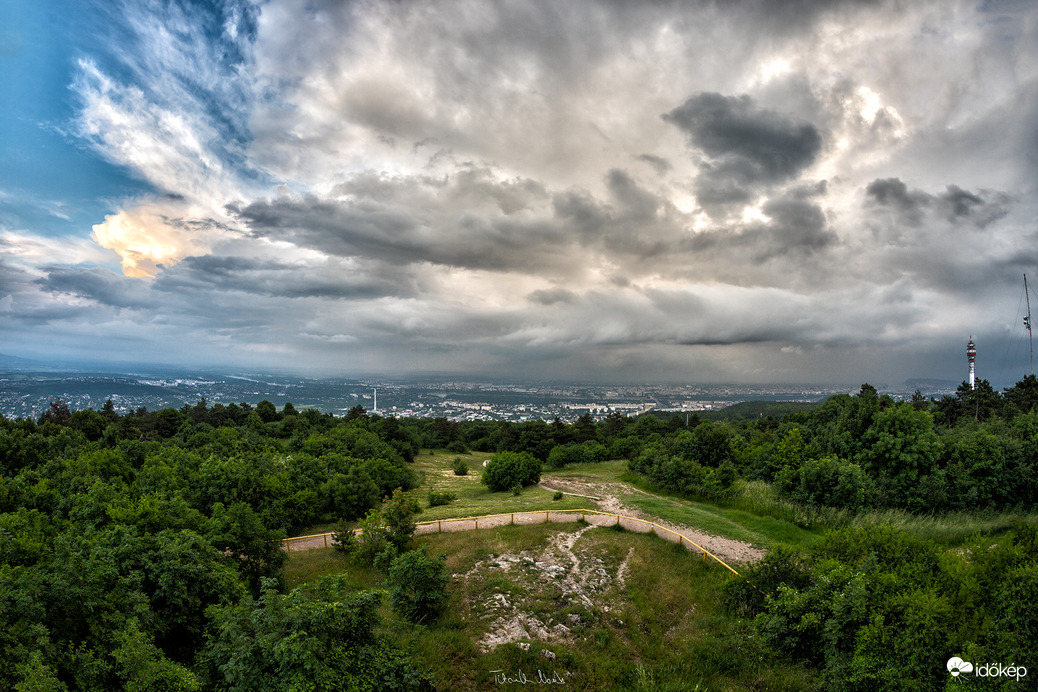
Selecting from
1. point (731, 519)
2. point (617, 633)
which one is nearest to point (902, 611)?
point (617, 633)

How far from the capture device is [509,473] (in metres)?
41.7

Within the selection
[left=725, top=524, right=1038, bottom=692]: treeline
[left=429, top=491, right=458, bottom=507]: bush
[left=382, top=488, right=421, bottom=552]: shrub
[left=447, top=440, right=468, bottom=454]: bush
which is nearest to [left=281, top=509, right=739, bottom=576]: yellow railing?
[left=382, top=488, right=421, bottom=552]: shrub

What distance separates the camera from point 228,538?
18266 mm

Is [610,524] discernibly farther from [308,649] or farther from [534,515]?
[308,649]

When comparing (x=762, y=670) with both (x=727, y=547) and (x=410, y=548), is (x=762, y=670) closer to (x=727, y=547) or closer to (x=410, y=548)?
(x=727, y=547)

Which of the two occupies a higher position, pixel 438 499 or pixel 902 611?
pixel 902 611

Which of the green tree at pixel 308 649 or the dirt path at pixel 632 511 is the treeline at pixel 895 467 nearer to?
the dirt path at pixel 632 511

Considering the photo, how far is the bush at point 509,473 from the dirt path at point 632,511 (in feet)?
5.44

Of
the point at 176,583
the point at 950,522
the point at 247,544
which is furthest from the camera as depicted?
the point at 950,522

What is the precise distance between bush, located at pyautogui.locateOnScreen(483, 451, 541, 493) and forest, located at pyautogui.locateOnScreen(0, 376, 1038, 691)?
11110 millimetres

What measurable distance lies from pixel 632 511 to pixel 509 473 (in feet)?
53.2

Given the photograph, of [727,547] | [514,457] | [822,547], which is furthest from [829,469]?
[514,457]

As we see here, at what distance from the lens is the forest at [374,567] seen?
9.05 meters

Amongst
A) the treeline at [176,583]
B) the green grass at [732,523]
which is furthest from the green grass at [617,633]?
the green grass at [732,523]
